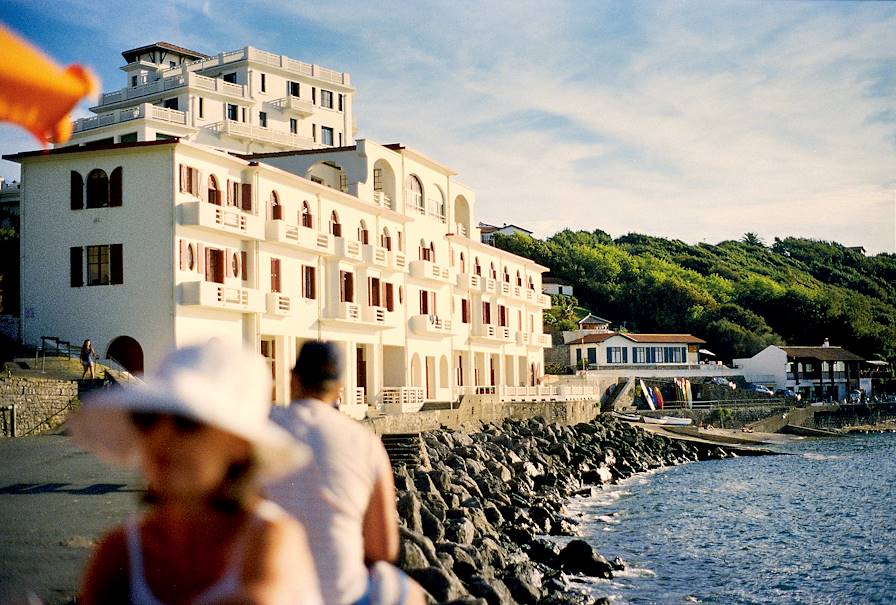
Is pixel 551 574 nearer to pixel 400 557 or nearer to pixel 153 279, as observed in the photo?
pixel 400 557

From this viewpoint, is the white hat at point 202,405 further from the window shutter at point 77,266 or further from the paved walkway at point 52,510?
the window shutter at point 77,266

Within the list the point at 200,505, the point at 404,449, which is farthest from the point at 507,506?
the point at 200,505

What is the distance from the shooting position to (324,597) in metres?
4.30

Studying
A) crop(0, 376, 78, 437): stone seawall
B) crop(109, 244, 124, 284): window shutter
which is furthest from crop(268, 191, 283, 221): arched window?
crop(0, 376, 78, 437): stone seawall

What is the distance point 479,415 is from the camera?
151ft

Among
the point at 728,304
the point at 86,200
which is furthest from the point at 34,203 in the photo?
the point at 728,304

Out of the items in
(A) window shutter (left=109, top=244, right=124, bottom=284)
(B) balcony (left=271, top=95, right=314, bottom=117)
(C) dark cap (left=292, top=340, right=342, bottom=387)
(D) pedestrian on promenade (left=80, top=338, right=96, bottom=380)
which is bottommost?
(C) dark cap (left=292, top=340, right=342, bottom=387)

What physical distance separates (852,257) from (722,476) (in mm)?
163887

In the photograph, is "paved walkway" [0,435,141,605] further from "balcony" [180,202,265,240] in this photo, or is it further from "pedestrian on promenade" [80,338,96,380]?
"balcony" [180,202,265,240]

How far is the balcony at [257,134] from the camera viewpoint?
2554 inches

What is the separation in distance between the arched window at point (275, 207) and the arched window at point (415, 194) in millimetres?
11137

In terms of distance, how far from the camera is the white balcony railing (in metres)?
38.8

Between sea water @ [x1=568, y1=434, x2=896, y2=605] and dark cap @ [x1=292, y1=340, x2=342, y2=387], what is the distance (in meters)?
16.1

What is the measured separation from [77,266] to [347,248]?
10452 millimetres
